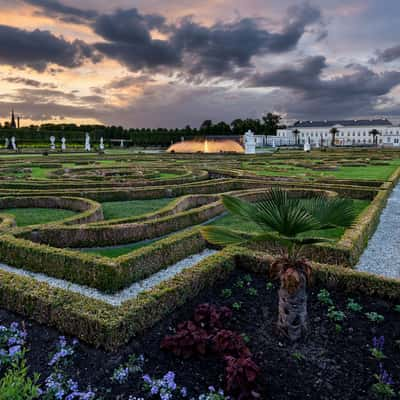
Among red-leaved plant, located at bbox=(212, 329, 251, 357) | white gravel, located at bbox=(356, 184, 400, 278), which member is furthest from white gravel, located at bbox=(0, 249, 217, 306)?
white gravel, located at bbox=(356, 184, 400, 278)

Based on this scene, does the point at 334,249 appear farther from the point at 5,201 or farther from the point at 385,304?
the point at 5,201

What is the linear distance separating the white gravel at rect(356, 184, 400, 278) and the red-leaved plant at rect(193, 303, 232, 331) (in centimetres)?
316

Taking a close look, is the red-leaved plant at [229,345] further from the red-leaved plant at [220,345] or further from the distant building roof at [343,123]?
the distant building roof at [343,123]

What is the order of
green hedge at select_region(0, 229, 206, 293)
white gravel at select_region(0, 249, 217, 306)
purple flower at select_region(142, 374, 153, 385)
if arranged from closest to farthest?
purple flower at select_region(142, 374, 153, 385) → white gravel at select_region(0, 249, 217, 306) → green hedge at select_region(0, 229, 206, 293)

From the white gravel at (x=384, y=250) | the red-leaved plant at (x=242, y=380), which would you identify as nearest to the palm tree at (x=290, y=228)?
the red-leaved plant at (x=242, y=380)

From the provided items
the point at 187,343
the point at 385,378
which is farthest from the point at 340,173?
the point at 187,343

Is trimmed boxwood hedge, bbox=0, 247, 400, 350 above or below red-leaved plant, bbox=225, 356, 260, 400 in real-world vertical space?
above

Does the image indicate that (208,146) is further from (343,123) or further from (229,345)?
(343,123)

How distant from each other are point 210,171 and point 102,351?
16203mm

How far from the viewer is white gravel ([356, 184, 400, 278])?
613cm

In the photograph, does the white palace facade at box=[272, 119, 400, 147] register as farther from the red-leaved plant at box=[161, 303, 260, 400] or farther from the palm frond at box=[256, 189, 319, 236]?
the palm frond at box=[256, 189, 319, 236]

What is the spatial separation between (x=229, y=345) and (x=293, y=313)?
0.76m

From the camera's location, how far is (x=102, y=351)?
146 inches

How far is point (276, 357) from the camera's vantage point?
362 centimetres
